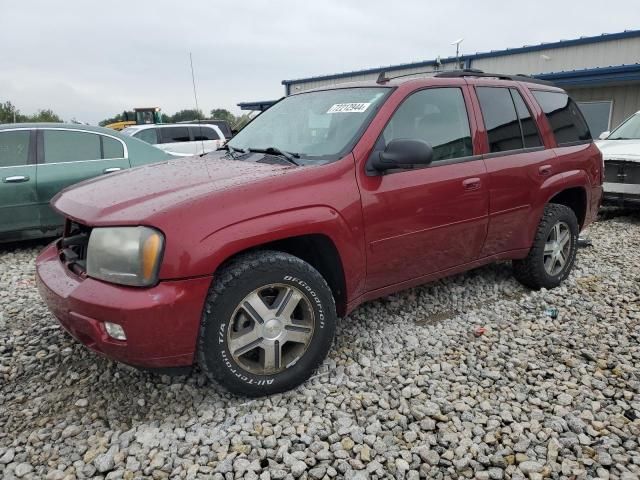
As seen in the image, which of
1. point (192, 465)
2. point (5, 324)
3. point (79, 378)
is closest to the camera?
point (192, 465)

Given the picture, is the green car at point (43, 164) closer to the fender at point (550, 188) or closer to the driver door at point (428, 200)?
the driver door at point (428, 200)

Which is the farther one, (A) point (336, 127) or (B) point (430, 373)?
(A) point (336, 127)

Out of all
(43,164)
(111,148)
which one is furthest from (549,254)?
(43,164)

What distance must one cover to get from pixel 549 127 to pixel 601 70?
1051 centimetres

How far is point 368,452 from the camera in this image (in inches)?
93.6

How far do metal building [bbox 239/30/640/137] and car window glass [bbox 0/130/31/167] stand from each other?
550 centimetres

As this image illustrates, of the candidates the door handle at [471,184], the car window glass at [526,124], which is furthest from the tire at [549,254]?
the door handle at [471,184]

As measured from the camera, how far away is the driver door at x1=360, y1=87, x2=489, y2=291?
3.09 m

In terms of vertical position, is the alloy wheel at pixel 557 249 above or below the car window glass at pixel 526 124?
below

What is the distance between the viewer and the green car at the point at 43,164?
221 inches

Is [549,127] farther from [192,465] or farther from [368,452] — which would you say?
[192,465]

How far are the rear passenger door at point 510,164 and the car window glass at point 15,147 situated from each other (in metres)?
5.06

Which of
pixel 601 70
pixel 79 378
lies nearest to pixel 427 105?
pixel 79 378

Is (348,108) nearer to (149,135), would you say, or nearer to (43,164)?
(43,164)
